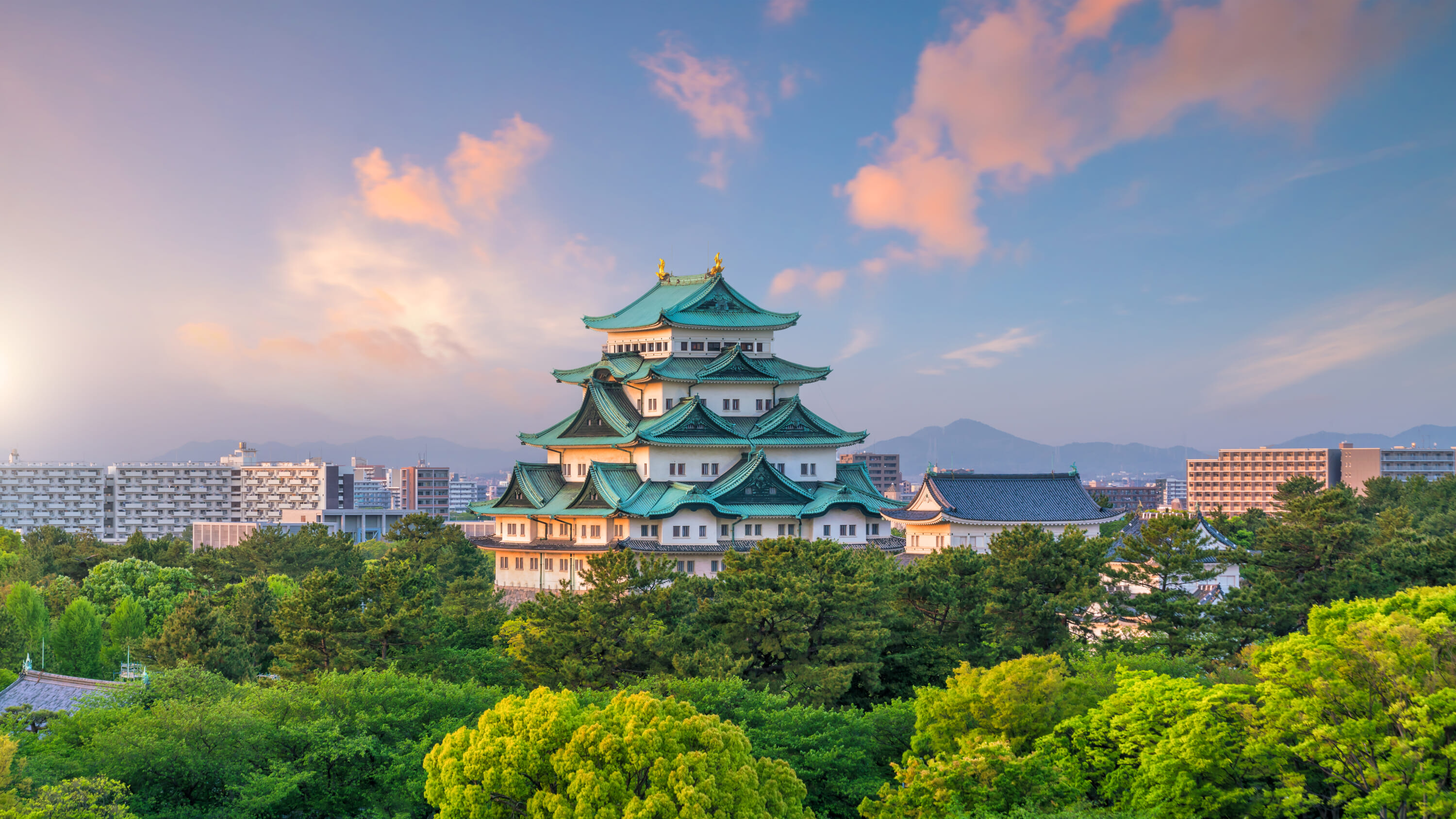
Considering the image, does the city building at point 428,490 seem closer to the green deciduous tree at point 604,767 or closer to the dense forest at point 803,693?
the dense forest at point 803,693

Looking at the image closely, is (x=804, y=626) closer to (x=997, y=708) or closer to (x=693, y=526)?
(x=997, y=708)

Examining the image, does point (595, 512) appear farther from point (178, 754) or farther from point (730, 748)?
point (730, 748)

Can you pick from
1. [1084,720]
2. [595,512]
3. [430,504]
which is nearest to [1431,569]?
[1084,720]

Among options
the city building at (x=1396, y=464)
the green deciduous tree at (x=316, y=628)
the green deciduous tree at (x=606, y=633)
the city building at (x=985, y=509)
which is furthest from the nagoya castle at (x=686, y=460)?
the city building at (x=1396, y=464)

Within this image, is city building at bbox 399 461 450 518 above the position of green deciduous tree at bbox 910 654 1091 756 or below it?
above

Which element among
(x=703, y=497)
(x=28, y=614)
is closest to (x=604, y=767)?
(x=703, y=497)

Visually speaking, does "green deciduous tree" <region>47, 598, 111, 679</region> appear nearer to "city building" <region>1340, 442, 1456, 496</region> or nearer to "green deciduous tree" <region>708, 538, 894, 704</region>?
"green deciduous tree" <region>708, 538, 894, 704</region>

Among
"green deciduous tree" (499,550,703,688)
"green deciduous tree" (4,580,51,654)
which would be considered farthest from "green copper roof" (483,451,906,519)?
"green deciduous tree" (4,580,51,654)
